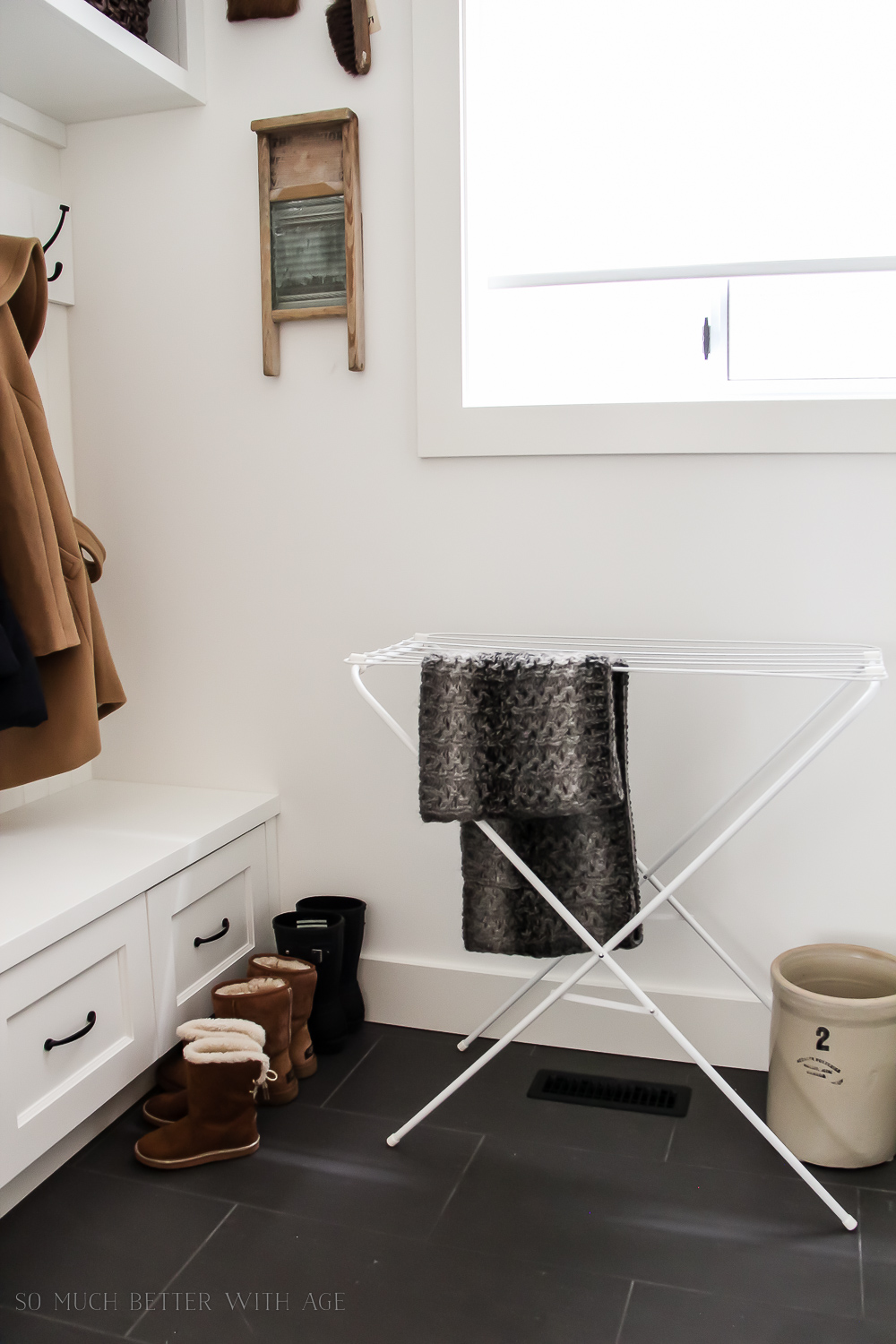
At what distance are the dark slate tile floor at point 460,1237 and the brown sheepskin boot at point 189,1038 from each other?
48 millimetres

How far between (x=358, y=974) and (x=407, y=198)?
1713mm

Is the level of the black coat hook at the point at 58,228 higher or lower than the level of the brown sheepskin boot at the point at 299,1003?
higher

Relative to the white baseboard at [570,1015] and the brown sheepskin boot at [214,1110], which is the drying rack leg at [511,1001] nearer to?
the white baseboard at [570,1015]

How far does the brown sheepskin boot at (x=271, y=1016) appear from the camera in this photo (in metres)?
2.01

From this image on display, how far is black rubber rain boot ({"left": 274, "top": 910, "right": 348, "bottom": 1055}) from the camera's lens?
2188 mm

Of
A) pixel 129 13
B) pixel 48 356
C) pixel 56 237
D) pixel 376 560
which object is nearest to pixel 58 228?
pixel 56 237

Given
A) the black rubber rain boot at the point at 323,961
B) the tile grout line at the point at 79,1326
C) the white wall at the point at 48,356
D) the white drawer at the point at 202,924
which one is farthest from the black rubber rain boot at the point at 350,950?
the tile grout line at the point at 79,1326

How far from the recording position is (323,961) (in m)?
2.20

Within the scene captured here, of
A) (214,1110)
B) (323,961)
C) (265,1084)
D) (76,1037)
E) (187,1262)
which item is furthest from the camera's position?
(323,961)

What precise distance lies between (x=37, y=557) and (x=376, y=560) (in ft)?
2.34

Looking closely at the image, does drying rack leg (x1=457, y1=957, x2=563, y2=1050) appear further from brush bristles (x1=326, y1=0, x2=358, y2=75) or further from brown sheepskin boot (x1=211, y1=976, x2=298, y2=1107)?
brush bristles (x1=326, y1=0, x2=358, y2=75)

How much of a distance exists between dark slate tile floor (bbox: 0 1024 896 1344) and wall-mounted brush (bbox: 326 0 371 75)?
211 cm

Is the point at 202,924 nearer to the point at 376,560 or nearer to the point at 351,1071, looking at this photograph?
the point at 351,1071

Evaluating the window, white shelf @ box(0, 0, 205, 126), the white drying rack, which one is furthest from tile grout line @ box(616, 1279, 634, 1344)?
white shelf @ box(0, 0, 205, 126)
